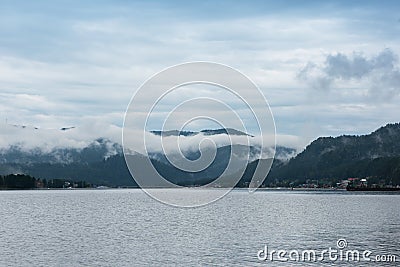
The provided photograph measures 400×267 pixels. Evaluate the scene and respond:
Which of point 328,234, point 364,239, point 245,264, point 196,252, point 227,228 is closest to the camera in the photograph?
point 245,264

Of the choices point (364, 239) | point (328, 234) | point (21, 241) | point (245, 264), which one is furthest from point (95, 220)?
point (245, 264)

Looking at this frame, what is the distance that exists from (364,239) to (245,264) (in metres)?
27.9

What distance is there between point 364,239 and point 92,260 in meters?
38.1

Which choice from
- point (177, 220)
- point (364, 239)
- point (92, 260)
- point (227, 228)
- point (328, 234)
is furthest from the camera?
point (177, 220)

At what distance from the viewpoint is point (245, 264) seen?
216ft

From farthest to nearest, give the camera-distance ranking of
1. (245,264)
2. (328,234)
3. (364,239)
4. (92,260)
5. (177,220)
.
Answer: (177,220), (328,234), (364,239), (92,260), (245,264)

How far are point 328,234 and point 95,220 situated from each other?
52.9 m

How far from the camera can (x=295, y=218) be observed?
5177 inches

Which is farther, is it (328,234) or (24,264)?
(328,234)

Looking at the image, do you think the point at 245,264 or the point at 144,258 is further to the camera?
the point at 144,258

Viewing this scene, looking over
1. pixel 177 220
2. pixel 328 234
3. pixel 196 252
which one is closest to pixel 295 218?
pixel 177 220

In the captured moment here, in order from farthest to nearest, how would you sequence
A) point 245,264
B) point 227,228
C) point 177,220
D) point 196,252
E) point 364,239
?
point 177,220 → point 227,228 → point 364,239 → point 196,252 → point 245,264

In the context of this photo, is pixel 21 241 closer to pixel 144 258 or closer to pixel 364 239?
pixel 144 258

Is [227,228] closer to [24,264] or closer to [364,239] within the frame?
[364,239]
